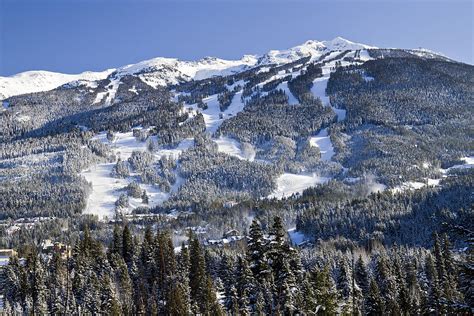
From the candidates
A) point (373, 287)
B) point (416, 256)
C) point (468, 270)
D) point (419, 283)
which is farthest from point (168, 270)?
point (468, 270)

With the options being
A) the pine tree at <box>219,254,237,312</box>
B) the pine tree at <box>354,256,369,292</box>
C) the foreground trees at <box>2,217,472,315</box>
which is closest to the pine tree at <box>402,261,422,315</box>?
the foreground trees at <box>2,217,472,315</box>

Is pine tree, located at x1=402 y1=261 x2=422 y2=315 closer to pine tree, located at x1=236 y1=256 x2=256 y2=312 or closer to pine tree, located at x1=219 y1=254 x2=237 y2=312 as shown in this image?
pine tree, located at x1=219 y1=254 x2=237 y2=312

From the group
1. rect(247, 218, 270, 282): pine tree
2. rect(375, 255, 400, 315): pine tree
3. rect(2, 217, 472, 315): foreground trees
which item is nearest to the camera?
rect(247, 218, 270, 282): pine tree

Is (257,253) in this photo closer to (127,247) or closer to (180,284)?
(180,284)

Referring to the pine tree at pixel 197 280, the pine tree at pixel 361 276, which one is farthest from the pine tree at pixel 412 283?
the pine tree at pixel 197 280

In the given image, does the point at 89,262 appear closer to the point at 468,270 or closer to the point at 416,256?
the point at 416,256

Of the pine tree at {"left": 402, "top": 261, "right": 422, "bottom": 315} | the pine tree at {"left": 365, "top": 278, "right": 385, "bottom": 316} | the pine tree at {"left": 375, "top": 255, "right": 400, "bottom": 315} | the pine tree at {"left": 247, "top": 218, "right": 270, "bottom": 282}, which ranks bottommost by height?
the pine tree at {"left": 402, "top": 261, "right": 422, "bottom": 315}

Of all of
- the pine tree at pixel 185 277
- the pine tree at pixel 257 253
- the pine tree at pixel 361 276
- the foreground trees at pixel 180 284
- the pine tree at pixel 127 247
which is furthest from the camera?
the pine tree at pixel 127 247

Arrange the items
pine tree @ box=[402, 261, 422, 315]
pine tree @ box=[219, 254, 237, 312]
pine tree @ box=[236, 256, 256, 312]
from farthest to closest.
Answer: pine tree @ box=[402, 261, 422, 315]
pine tree @ box=[219, 254, 237, 312]
pine tree @ box=[236, 256, 256, 312]

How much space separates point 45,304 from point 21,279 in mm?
14137

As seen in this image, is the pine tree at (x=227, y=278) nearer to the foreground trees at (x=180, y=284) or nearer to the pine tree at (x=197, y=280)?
the foreground trees at (x=180, y=284)

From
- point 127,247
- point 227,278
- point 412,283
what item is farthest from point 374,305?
point 127,247

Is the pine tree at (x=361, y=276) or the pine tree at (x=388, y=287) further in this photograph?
the pine tree at (x=361, y=276)

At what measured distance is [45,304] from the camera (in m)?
108
